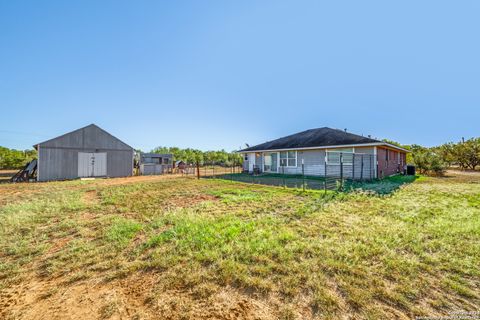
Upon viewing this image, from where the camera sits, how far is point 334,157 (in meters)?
13.4

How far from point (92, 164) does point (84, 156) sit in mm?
878

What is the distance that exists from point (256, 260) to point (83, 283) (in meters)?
2.17

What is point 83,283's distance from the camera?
2.37 metres

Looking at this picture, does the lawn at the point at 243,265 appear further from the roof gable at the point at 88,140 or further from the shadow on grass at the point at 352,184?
the roof gable at the point at 88,140

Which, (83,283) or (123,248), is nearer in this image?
(83,283)

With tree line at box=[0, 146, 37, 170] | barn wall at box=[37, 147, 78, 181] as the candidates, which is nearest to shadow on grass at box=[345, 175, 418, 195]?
barn wall at box=[37, 147, 78, 181]

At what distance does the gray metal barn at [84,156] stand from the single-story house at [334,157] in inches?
478

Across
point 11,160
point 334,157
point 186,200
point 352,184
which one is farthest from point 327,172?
point 11,160

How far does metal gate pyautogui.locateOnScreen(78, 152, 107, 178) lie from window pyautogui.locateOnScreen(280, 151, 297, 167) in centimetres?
1578

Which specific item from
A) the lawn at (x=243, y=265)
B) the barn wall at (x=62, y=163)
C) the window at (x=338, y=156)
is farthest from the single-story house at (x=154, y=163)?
the window at (x=338, y=156)

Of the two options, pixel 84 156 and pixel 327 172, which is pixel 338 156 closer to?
pixel 327 172

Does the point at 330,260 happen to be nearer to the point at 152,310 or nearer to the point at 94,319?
the point at 152,310

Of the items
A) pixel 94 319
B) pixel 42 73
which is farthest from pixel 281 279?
pixel 42 73

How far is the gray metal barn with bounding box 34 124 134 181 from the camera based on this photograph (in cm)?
1522
